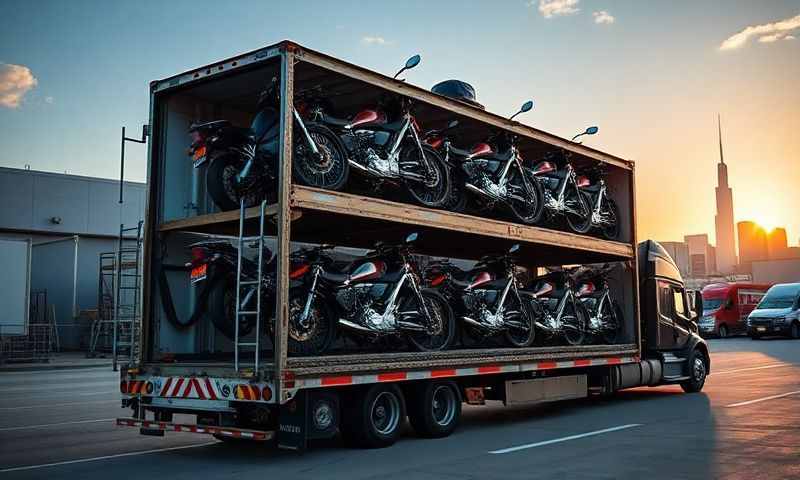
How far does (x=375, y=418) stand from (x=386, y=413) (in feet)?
0.65

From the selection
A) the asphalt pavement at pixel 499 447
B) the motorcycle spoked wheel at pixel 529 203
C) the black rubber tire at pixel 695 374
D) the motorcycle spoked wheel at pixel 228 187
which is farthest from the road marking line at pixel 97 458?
the black rubber tire at pixel 695 374

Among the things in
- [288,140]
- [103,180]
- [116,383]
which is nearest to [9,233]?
[103,180]

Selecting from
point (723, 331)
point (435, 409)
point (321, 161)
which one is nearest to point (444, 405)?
point (435, 409)

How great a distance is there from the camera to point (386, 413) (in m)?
9.53

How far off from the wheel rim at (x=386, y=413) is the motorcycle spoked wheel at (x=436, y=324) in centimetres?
125

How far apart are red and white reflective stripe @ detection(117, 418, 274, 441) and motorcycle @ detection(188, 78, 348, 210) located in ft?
8.08

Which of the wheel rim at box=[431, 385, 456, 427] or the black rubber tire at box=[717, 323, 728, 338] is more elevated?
the black rubber tire at box=[717, 323, 728, 338]

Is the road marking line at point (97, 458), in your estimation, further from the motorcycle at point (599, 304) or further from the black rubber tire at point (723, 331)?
the black rubber tire at point (723, 331)

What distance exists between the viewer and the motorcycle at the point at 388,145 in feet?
32.8

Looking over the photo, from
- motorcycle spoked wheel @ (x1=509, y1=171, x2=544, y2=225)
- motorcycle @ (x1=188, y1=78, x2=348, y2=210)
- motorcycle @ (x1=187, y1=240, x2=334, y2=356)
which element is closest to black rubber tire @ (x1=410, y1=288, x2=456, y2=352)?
motorcycle @ (x1=187, y1=240, x2=334, y2=356)

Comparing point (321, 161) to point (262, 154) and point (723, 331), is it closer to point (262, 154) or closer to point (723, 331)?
point (262, 154)

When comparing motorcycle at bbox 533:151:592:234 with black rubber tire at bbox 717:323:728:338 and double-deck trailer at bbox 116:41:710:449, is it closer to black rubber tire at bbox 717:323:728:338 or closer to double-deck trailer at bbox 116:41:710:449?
double-deck trailer at bbox 116:41:710:449

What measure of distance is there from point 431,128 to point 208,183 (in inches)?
146

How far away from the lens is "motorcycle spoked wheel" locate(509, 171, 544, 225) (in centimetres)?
1268
